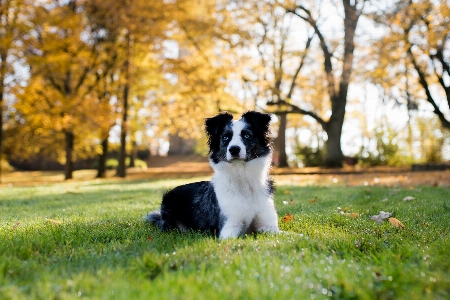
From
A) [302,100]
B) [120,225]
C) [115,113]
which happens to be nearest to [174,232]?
[120,225]

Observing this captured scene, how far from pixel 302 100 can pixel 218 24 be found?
35.8 feet

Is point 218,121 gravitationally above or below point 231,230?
above

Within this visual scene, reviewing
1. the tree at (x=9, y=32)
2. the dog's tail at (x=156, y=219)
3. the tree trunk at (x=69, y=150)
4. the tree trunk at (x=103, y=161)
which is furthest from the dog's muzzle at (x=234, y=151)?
the tree trunk at (x=103, y=161)

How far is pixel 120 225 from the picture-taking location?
17.1 ft

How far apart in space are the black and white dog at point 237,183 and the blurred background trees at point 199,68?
1073 centimetres

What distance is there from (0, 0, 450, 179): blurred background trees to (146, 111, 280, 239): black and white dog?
10732mm

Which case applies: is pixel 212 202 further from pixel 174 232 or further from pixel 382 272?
pixel 382 272

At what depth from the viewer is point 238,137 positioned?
179 inches

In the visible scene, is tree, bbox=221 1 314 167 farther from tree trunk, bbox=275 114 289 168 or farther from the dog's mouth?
the dog's mouth

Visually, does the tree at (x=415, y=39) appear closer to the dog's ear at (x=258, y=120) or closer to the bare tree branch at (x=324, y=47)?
the bare tree branch at (x=324, y=47)

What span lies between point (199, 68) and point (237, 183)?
18588 millimetres

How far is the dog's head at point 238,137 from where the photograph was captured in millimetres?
4449

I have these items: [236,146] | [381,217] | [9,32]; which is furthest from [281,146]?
[236,146]

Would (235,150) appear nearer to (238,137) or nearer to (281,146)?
(238,137)
